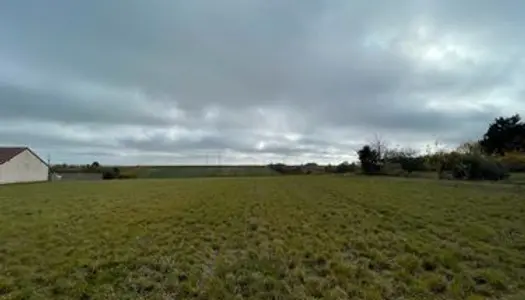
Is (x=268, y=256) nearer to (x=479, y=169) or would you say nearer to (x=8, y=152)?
(x=479, y=169)

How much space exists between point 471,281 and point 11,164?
55.1 meters

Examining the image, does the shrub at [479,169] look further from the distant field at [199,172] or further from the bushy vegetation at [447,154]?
the distant field at [199,172]

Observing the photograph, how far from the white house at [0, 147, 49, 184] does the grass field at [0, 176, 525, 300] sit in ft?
138

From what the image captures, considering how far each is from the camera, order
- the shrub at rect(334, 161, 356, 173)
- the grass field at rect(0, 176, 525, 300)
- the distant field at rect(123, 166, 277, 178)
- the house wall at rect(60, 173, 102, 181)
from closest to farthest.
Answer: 1. the grass field at rect(0, 176, 525, 300)
2. the shrub at rect(334, 161, 356, 173)
3. the house wall at rect(60, 173, 102, 181)
4. the distant field at rect(123, 166, 277, 178)

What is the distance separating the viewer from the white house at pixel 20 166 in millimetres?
47062

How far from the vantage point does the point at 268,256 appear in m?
7.13

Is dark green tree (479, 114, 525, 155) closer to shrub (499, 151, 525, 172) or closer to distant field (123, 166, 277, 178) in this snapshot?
shrub (499, 151, 525, 172)

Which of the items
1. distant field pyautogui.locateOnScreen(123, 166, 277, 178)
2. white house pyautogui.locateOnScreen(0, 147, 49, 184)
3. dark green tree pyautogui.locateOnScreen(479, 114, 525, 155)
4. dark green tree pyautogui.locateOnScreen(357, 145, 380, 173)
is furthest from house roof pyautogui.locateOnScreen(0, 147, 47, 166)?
dark green tree pyautogui.locateOnScreen(479, 114, 525, 155)

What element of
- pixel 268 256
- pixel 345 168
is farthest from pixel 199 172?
pixel 268 256

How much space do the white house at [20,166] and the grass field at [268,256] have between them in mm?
41997

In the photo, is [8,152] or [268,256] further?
[8,152]

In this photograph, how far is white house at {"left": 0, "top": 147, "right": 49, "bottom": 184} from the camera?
47.1 metres

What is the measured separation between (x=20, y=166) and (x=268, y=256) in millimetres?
A: 54127

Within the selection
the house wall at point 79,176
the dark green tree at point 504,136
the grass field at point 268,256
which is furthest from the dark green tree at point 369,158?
the house wall at point 79,176
